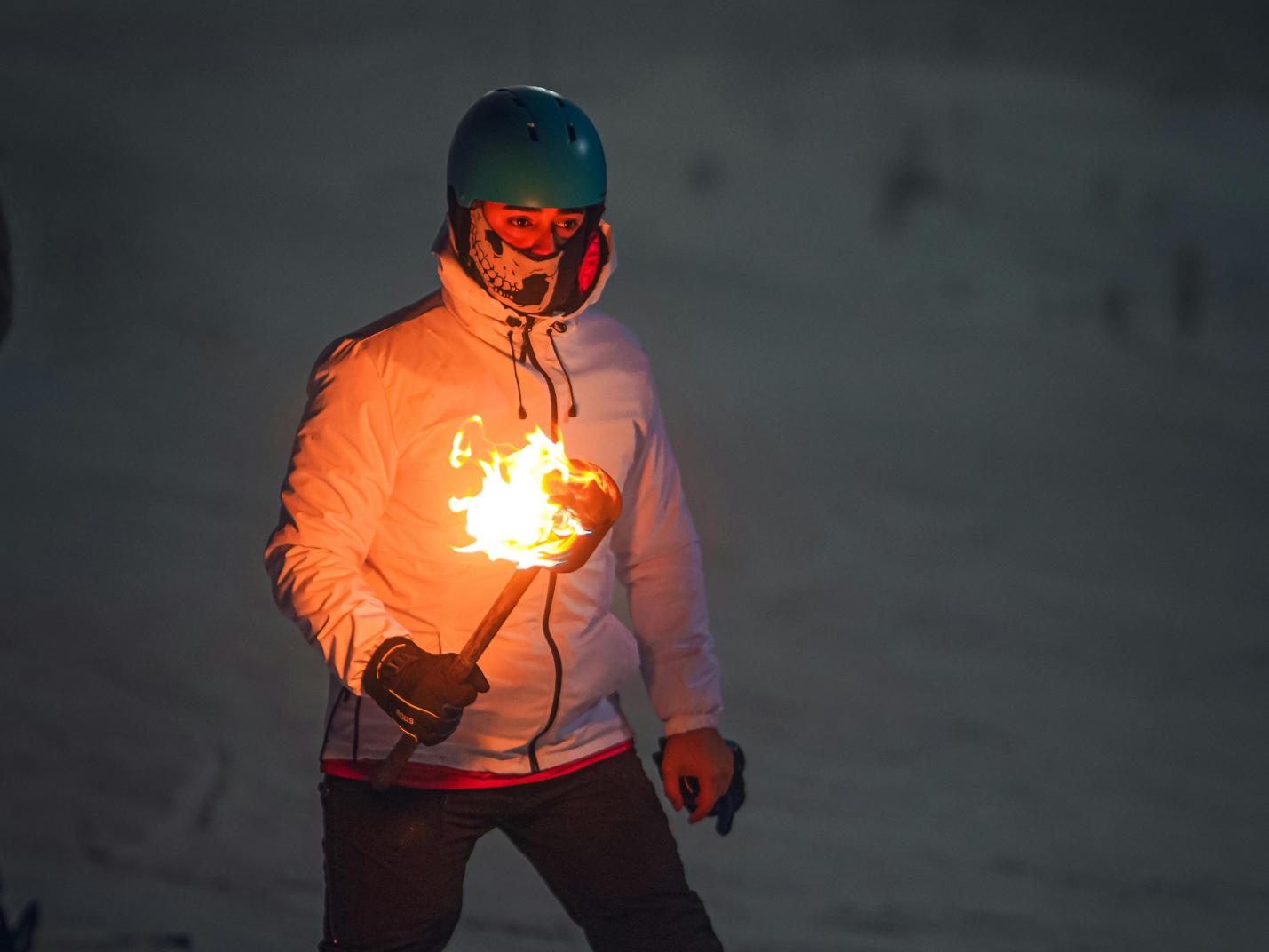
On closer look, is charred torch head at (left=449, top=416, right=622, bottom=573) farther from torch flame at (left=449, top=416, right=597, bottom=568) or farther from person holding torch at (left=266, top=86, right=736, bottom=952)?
person holding torch at (left=266, top=86, right=736, bottom=952)

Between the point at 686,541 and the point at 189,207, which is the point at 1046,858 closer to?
the point at 686,541

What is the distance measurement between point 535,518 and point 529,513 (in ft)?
0.04

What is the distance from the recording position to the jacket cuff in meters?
3.18

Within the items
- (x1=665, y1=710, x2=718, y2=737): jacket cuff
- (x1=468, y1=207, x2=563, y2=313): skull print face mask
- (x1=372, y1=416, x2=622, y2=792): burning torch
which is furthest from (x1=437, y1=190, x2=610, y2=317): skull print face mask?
(x1=665, y1=710, x2=718, y2=737): jacket cuff

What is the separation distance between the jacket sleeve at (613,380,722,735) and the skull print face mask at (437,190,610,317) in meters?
0.33

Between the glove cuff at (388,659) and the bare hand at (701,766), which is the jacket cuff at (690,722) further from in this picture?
the glove cuff at (388,659)

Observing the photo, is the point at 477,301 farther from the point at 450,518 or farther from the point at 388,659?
the point at 388,659

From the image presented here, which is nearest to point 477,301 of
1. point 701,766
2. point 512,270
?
point 512,270

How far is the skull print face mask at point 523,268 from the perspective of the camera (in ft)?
9.64

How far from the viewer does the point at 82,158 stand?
42.0 ft

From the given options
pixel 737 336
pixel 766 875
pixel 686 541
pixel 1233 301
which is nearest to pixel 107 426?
pixel 737 336

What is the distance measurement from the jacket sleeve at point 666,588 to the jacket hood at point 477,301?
0.30 m

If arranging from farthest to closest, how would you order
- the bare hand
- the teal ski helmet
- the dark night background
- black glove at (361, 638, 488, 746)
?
the dark night background → the bare hand → the teal ski helmet → black glove at (361, 638, 488, 746)

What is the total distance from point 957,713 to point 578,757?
351 centimetres
